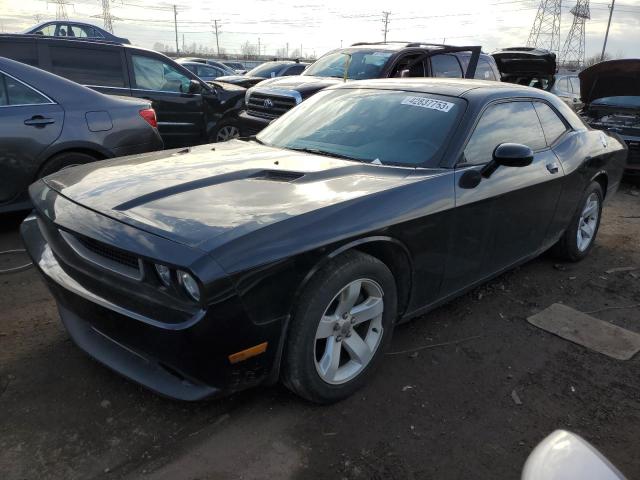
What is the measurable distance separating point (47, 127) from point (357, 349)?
11.5 ft

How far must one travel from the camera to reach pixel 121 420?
2457mm

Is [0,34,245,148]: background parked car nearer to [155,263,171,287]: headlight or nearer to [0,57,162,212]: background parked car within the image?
[0,57,162,212]: background parked car

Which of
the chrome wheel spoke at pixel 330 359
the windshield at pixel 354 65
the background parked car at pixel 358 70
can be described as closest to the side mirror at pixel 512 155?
the chrome wheel spoke at pixel 330 359

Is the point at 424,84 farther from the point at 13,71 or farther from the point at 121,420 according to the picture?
the point at 13,71

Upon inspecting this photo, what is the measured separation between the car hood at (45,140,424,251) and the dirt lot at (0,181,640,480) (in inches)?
37.2

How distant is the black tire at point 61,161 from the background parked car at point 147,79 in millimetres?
2204

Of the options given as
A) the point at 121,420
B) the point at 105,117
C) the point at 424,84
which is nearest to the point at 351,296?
the point at 121,420

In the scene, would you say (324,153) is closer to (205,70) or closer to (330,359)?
(330,359)

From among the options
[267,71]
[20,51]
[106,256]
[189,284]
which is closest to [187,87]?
[20,51]

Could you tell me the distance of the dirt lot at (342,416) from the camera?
7.39 feet

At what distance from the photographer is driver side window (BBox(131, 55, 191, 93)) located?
6992 millimetres

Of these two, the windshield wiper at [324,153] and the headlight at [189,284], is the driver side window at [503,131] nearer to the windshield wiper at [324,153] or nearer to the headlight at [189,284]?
the windshield wiper at [324,153]

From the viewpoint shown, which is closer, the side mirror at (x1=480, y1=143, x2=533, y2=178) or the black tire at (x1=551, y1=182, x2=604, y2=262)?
the side mirror at (x1=480, y1=143, x2=533, y2=178)

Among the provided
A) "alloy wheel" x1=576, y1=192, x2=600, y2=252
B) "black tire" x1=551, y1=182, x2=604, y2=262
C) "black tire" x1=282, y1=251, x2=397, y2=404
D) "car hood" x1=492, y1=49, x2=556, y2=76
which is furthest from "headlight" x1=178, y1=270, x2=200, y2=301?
"car hood" x1=492, y1=49, x2=556, y2=76
